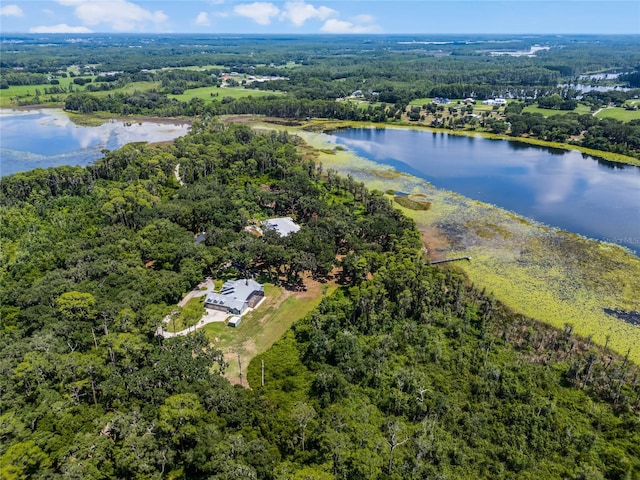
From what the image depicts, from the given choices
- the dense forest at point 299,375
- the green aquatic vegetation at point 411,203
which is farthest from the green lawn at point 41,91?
the green aquatic vegetation at point 411,203

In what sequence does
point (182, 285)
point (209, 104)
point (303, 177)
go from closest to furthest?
point (182, 285) → point (303, 177) → point (209, 104)

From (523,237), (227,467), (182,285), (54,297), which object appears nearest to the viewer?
(227,467)

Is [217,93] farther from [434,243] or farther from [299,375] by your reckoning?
[299,375]

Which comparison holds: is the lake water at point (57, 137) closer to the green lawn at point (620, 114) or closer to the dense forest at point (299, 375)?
the dense forest at point (299, 375)

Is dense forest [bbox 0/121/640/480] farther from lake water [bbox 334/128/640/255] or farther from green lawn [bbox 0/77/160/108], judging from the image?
green lawn [bbox 0/77/160/108]

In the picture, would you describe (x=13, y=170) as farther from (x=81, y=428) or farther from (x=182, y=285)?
(x=81, y=428)

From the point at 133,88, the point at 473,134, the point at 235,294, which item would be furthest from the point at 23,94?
the point at 235,294

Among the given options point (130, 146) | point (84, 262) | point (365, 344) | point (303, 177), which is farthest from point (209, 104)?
point (365, 344)
